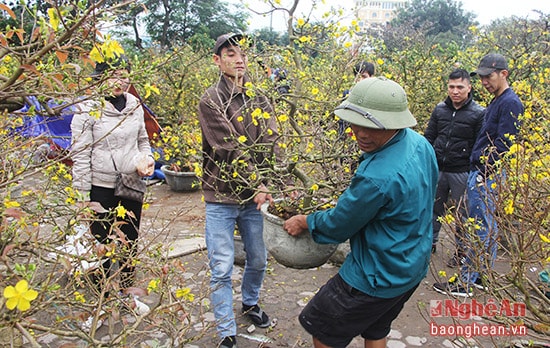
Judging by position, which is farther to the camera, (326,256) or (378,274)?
(326,256)

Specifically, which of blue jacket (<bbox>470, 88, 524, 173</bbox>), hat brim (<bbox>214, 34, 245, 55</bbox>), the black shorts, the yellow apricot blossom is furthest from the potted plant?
the yellow apricot blossom

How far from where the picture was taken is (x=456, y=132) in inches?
178

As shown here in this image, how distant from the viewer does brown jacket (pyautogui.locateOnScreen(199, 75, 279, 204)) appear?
289 centimetres

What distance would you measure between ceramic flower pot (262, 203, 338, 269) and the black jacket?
2443 millimetres

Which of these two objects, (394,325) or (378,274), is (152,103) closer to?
(394,325)

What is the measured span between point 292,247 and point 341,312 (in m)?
0.51

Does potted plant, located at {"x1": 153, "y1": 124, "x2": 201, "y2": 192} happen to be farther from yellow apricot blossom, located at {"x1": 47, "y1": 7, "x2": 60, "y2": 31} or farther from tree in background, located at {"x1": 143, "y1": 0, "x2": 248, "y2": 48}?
tree in background, located at {"x1": 143, "y1": 0, "x2": 248, "y2": 48}

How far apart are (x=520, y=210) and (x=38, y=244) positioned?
8.22 ft

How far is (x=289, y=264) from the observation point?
8.83 feet

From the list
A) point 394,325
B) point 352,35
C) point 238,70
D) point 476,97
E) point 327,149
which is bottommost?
point 394,325

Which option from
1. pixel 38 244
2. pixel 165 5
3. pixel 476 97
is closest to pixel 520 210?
pixel 38 244

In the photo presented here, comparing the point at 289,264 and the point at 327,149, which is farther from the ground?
the point at 327,149

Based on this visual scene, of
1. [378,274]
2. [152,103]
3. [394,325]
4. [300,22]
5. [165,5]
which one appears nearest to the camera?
[378,274]

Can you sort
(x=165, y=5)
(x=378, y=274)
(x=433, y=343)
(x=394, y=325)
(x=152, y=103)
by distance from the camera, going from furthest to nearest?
(x=165, y=5), (x=152, y=103), (x=394, y=325), (x=433, y=343), (x=378, y=274)
